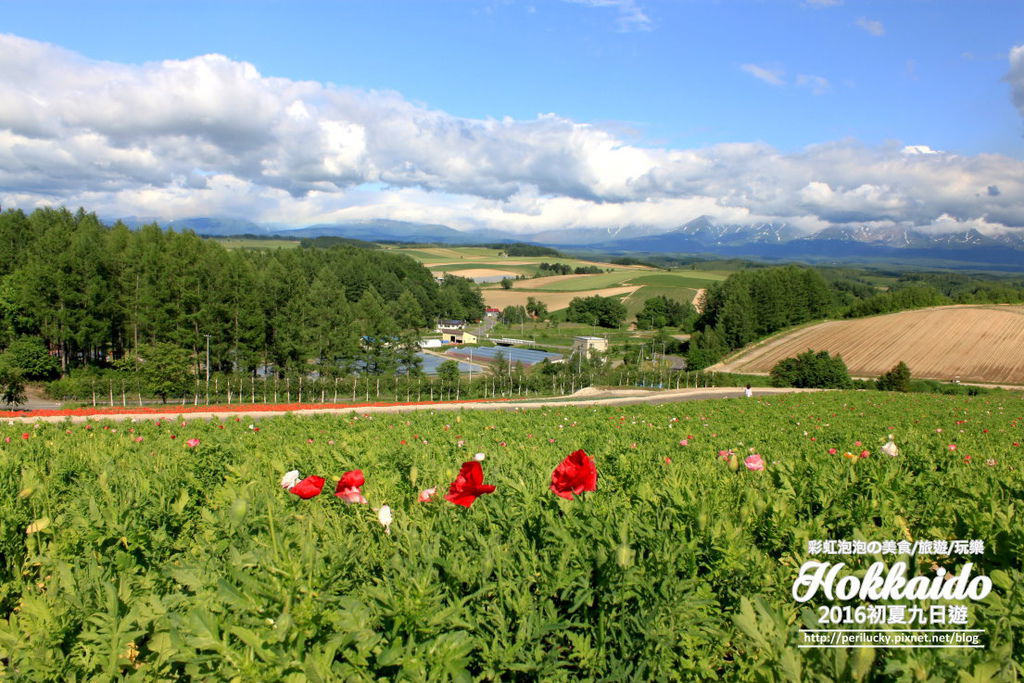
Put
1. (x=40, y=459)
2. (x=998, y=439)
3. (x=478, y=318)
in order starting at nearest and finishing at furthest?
(x=40, y=459) → (x=998, y=439) → (x=478, y=318)

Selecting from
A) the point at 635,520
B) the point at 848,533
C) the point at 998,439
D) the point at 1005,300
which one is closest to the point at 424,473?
the point at 635,520

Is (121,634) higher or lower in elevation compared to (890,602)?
lower

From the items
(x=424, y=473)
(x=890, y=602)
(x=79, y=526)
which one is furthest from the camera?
(x=424, y=473)

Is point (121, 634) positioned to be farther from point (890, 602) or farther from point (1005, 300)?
point (1005, 300)

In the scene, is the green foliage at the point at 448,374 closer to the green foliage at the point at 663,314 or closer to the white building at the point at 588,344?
the white building at the point at 588,344

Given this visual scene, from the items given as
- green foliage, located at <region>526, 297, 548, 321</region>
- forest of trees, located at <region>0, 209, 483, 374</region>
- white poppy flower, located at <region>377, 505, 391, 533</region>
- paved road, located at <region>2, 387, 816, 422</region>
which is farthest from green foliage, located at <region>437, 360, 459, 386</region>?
green foliage, located at <region>526, 297, 548, 321</region>

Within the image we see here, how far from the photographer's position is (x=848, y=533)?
3689 millimetres

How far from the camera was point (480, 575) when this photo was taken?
3131 millimetres

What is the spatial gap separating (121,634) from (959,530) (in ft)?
15.9

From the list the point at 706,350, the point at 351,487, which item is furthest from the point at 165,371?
the point at 706,350

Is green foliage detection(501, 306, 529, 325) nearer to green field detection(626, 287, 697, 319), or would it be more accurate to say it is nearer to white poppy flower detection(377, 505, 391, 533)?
green field detection(626, 287, 697, 319)

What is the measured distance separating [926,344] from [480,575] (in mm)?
83387

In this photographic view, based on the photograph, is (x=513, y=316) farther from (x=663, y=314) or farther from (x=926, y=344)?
(x=926, y=344)

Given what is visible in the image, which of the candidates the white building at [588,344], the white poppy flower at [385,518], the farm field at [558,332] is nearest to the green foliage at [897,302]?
the farm field at [558,332]
